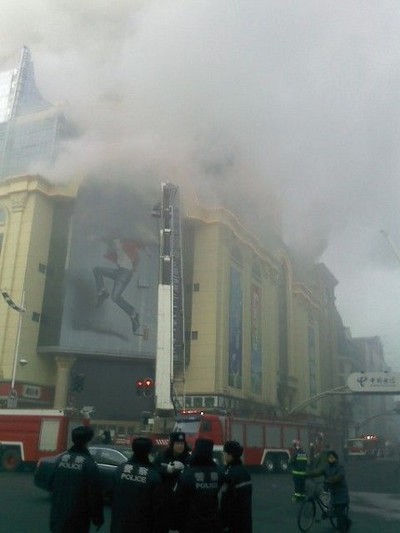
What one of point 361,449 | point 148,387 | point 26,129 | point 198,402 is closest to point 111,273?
point 198,402

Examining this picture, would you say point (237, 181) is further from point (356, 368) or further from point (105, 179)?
point (356, 368)

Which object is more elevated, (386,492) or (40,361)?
(40,361)

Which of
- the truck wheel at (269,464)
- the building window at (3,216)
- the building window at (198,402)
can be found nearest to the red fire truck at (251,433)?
the truck wheel at (269,464)

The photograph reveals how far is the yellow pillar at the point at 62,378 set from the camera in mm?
40531

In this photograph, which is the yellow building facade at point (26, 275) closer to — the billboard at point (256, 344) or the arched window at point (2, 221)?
the arched window at point (2, 221)

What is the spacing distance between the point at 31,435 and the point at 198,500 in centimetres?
1956

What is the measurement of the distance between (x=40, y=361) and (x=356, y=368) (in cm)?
7676

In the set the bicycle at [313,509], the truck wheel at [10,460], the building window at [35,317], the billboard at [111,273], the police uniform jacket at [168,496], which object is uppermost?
the billboard at [111,273]

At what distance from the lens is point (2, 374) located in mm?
38656

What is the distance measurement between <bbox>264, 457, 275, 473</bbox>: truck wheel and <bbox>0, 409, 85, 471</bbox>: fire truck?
1085 centimetres

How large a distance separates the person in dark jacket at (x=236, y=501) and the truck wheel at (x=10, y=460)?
1943cm

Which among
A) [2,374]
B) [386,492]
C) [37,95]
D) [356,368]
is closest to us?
[386,492]

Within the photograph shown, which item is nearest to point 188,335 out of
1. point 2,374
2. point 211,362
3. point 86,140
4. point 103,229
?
point 211,362

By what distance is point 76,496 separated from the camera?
535cm
